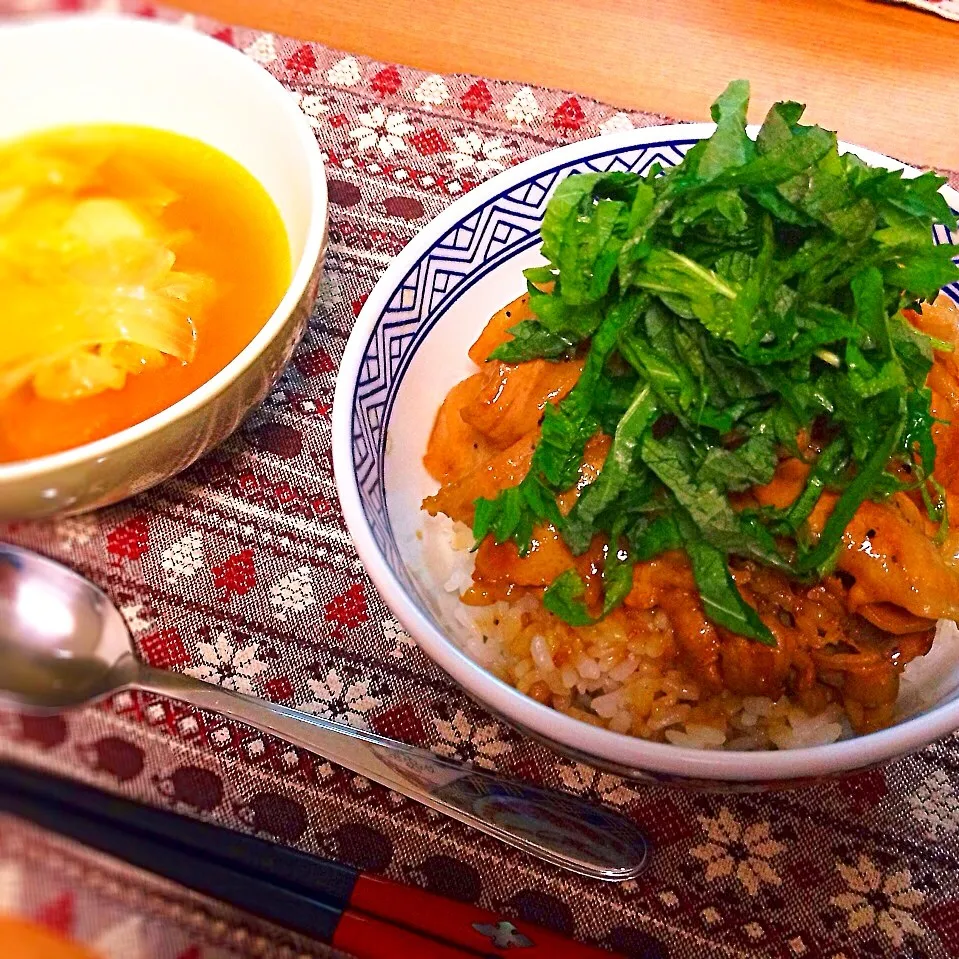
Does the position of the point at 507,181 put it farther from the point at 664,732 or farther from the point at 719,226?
the point at 664,732

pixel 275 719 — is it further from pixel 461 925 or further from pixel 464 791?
pixel 461 925

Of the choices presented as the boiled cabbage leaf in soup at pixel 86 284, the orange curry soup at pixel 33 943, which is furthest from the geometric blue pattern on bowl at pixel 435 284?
the orange curry soup at pixel 33 943

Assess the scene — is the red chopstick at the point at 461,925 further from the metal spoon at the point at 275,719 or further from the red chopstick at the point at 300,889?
the metal spoon at the point at 275,719

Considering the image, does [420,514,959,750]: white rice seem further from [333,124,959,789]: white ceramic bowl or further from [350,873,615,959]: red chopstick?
[350,873,615,959]: red chopstick

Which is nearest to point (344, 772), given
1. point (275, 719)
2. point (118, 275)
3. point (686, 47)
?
point (275, 719)

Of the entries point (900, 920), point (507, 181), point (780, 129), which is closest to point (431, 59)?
point (507, 181)

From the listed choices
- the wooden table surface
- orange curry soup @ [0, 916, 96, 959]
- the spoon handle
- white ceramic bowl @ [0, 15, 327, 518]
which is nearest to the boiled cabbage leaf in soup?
white ceramic bowl @ [0, 15, 327, 518]
